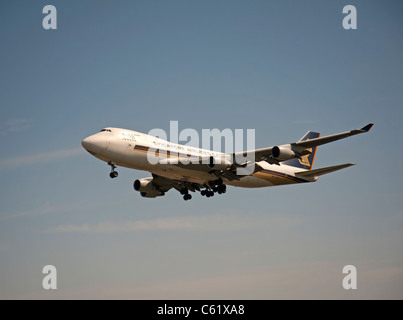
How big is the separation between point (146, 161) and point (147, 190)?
9.27 meters

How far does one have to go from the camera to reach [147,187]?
56.5m

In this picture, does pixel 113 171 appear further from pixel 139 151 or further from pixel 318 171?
pixel 318 171

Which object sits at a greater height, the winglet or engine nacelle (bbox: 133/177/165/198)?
the winglet

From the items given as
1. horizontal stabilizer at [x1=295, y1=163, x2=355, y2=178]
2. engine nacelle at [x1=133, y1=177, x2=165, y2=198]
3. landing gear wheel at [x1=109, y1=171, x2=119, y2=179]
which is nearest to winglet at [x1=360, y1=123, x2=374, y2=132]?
horizontal stabilizer at [x1=295, y1=163, x2=355, y2=178]

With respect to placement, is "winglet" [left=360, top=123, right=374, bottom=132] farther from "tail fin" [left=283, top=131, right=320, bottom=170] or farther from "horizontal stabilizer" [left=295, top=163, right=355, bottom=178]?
"tail fin" [left=283, top=131, right=320, bottom=170]

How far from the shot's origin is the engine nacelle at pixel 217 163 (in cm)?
4825

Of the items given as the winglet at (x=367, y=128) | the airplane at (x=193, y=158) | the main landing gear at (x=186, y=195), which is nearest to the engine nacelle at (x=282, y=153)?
the airplane at (x=193, y=158)

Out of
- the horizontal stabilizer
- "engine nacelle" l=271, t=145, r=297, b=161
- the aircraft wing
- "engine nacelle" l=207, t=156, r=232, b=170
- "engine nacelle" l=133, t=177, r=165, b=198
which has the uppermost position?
the aircraft wing

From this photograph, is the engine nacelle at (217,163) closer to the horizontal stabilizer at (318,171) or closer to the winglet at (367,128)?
the horizontal stabilizer at (318,171)

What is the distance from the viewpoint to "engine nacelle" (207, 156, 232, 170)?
4825 centimetres

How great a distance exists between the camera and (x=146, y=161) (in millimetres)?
47938

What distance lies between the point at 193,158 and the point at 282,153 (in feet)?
25.4

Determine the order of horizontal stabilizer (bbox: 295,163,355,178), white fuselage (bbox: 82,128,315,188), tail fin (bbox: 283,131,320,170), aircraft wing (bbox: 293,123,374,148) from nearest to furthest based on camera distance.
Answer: aircraft wing (bbox: 293,123,374,148) → white fuselage (bbox: 82,128,315,188) → horizontal stabilizer (bbox: 295,163,355,178) → tail fin (bbox: 283,131,320,170)

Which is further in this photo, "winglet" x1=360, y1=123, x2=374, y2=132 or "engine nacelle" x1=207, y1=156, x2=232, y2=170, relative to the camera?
"engine nacelle" x1=207, y1=156, x2=232, y2=170
